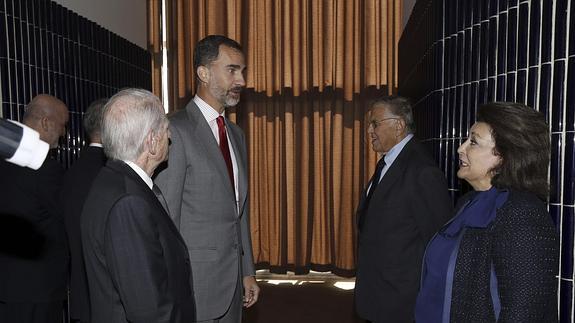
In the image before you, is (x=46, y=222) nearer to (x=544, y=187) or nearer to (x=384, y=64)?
(x=544, y=187)

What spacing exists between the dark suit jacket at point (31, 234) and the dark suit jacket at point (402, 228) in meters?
1.50

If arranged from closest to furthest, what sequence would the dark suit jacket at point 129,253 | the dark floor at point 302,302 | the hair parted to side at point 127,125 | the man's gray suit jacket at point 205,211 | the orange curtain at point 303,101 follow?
1. the dark suit jacket at point 129,253
2. the hair parted to side at point 127,125
3. the man's gray suit jacket at point 205,211
4. the dark floor at point 302,302
5. the orange curtain at point 303,101

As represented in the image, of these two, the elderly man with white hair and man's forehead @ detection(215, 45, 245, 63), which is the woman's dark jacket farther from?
man's forehead @ detection(215, 45, 245, 63)

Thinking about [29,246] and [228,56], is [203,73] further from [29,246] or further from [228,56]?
[29,246]

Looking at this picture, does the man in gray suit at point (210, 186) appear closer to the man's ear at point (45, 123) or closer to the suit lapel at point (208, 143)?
the suit lapel at point (208, 143)

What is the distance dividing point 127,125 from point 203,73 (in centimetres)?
78

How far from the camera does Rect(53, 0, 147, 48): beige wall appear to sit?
3.54 metres

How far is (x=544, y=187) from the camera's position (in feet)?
4.52

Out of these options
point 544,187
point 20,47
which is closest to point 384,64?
point 20,47

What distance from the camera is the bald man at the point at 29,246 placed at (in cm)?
213

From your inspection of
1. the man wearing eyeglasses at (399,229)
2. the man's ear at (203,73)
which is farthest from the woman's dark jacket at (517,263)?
the man's ear at (203,73)

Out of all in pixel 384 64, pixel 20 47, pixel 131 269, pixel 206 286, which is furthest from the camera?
pixel 384 64

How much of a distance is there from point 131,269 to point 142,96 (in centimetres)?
49

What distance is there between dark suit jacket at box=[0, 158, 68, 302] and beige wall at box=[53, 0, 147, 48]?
1.59 metres
